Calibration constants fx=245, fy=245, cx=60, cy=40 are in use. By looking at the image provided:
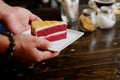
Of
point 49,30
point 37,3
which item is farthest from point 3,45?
point 37,3

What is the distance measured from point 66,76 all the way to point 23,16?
1.28ft

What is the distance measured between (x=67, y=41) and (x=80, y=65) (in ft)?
0.45

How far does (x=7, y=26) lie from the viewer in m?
1.04

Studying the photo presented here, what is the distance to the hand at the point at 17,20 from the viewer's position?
1032 mm

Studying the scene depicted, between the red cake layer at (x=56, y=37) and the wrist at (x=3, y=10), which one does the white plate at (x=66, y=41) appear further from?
the wrist at (x=3, y=10)

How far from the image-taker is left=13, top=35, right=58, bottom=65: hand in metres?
0.84

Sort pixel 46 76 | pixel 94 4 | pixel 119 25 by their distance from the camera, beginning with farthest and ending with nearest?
pixel 94 4
pixel 119 25
pixel 46 76

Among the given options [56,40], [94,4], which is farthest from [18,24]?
[94,4]

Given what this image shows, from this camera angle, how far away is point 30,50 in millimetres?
839

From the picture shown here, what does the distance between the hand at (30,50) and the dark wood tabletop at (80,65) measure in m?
0.03

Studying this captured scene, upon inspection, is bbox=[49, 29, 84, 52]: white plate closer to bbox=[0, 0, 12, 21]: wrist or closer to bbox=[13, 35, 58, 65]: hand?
bbox=[13, 35, 58, 65]: hand

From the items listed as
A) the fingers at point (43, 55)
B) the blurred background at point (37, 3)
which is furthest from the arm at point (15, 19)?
the blurred background at point (37, 3)

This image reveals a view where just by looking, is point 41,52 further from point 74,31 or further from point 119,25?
point 119,25

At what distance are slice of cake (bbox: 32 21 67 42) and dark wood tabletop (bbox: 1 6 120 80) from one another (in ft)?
0.20
